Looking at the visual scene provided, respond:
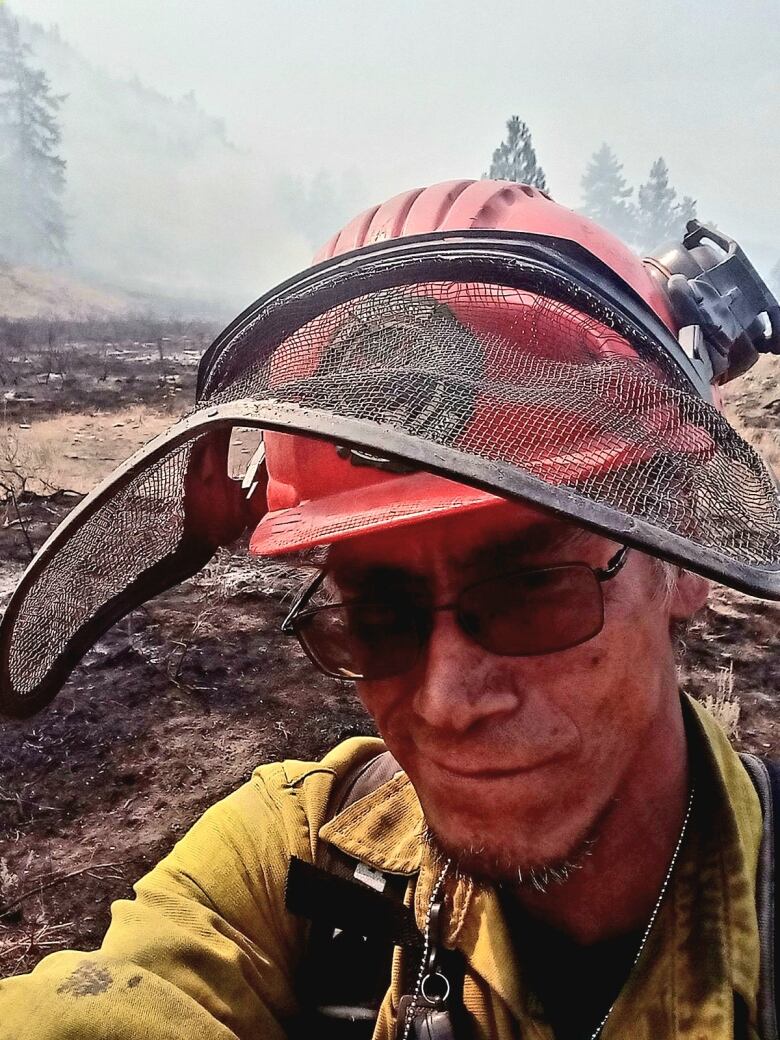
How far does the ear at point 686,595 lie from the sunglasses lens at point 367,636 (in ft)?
1.57

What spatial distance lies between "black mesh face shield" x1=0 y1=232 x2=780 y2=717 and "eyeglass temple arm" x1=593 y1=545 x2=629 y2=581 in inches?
9.5

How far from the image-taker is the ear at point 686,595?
1.27m

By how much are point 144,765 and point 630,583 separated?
301 centimetres

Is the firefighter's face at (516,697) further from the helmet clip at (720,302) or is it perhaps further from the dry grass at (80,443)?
the dry grass at (80,443)

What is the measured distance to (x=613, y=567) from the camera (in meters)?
1.09

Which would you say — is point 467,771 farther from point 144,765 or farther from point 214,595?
point 214,595

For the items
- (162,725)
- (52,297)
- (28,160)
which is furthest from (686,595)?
(28,160)

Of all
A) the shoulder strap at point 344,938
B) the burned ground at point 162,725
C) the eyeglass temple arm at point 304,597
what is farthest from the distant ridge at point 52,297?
the shoulder strap at point 344,938

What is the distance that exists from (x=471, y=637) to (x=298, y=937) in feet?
2.95

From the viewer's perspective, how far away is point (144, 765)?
11.3 ft

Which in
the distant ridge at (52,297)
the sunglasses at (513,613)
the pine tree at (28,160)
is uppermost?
the pine tree at (28,160)

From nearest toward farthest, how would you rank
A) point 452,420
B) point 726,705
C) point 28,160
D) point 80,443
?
point 452,420 → point 726,705 → point 80,443 → point 28,160

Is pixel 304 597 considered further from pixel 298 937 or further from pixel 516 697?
pixel 298 937

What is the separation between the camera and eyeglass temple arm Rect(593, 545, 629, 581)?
1.07 meters
